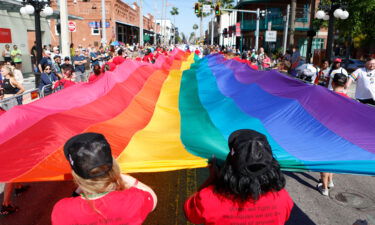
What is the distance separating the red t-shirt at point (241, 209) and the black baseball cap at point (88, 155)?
72 centimetres

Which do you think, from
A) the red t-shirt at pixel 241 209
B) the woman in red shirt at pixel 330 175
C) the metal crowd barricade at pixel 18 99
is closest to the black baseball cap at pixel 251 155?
the red t-shirt at pixel 241 209

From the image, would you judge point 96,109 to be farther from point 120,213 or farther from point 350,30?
point 350,30

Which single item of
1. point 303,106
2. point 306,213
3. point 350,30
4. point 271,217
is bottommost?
point 306,213

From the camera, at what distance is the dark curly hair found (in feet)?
6.45

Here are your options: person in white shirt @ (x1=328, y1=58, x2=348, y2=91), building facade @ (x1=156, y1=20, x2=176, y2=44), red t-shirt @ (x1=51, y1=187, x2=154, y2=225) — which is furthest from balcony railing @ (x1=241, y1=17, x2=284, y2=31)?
red t-shirt @ (x1=51, y1=187, x2=154, y2=225)

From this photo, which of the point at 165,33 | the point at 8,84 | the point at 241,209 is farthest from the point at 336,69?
the point at 165,33

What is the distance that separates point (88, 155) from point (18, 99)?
6.59 m

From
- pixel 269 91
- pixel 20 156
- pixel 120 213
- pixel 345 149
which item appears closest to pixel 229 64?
pixel 269 91

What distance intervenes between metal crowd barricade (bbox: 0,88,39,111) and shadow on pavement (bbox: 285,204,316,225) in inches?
236

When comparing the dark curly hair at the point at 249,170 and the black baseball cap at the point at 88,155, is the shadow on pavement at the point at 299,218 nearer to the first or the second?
the dark curly hair at the point at 249,170

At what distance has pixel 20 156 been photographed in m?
3.29

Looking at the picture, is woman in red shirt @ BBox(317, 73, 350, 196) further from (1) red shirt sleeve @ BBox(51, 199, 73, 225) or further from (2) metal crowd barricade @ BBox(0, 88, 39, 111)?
(2) metal crowd barricade @ BBox(0, 88, 39, 111)

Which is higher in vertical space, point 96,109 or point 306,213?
point 96,109

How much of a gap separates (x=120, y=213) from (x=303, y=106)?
3880 millimetres
